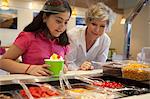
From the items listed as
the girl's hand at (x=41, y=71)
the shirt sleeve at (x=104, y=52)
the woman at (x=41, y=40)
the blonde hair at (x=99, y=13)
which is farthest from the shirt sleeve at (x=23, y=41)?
the shirt sleeve at (x=104, y=52)

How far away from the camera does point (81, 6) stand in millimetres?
1373

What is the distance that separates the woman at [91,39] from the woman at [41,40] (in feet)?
0.48

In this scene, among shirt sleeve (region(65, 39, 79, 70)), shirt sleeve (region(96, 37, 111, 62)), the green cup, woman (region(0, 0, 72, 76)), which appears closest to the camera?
the green cup

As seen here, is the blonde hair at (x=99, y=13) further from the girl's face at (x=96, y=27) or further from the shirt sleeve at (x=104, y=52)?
the shirt sleeve at (x=104, y=52)

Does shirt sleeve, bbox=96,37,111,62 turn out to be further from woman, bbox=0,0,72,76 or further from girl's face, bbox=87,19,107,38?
woman, bbox=0,0,72,76

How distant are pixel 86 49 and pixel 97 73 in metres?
0.49

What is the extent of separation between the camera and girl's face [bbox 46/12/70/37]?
122 centimetres

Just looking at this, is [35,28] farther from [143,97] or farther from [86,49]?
[143,97]

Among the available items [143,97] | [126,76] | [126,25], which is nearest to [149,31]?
[126,25]

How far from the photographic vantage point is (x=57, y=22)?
4.08 ft

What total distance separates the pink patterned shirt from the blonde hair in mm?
308

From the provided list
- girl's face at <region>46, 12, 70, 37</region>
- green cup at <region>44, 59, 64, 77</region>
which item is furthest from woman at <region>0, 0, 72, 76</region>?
green cup at <region>44, 59, 64, 77</region>

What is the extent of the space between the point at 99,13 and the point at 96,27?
0.12 m

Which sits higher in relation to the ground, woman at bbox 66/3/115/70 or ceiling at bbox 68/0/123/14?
ceiling at bbox 68/0/123/14
